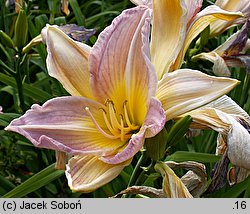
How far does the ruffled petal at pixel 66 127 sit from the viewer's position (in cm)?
76

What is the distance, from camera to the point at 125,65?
0.79 metres

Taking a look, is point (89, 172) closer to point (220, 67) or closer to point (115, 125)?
point (115, 125)

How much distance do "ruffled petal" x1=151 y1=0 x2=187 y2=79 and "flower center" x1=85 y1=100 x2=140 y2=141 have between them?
0.26 feet

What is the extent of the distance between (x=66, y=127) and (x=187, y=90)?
Answer: 18 cm

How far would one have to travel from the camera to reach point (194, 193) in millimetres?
860

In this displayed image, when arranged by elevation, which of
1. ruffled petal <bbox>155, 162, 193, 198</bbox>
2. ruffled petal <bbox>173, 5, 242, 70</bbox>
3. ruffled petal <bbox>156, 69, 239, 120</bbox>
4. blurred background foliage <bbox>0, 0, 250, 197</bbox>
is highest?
ruffled petal <bbox>173, 5, 242, 70</bbox>

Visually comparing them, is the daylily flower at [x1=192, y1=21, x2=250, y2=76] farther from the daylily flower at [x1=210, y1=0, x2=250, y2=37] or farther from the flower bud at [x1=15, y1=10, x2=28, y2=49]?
the flower bud at [x1=15, y1=10, x2=28, y2=49]

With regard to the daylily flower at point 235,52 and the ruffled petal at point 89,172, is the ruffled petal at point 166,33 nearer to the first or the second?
the ruffled petal at point 89,172

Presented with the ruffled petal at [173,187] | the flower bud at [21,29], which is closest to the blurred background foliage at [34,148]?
the flower bud at [21,29]

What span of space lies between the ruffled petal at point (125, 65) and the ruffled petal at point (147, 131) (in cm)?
2

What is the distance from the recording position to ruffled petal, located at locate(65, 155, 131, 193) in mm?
725

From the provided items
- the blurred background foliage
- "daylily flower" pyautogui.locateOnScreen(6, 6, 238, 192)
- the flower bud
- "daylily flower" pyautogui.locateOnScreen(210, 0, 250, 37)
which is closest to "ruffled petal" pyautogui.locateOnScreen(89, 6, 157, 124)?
"daylily flower" pyautogui.locateOnScreen(6, 6, 238, 192)
